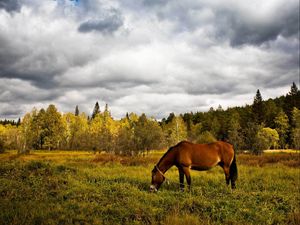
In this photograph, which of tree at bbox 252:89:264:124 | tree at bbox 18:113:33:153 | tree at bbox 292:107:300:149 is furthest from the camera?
tree at bbox 252:89:264:124

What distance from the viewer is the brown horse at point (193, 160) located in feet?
39.3

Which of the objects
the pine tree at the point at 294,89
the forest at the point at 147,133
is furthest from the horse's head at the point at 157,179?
the pine tree at the point at 294,89

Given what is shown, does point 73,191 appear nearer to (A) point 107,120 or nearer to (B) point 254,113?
(B) point 254,113

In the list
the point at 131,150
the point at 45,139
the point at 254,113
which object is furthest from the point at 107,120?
the point at 254,113

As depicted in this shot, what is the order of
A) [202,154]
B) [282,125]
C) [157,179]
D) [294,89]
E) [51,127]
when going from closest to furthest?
[157,179], [202,154], [51,127], [282,125], [294,89]

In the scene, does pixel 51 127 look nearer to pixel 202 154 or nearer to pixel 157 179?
pixel 157 179

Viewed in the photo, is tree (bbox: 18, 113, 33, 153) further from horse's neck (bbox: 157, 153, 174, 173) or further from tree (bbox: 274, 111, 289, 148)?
horse's neck (bbox: 157, 153, 174, 173)

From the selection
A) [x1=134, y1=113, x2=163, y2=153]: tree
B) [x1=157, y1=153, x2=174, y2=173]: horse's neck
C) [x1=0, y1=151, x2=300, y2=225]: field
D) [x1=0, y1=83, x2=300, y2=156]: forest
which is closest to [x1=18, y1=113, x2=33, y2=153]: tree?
[x1=0, y1=83, x2=300, y2=156]: forest

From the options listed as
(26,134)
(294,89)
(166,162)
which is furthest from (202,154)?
(294,89)

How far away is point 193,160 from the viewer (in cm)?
1219

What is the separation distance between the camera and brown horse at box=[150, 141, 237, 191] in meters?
12.0

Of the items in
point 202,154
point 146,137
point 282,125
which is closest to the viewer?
point 202,154

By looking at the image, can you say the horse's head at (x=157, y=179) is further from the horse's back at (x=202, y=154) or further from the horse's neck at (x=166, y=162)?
the horse's back at (x=202, y=154)

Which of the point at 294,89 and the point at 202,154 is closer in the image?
the point at 202,154
